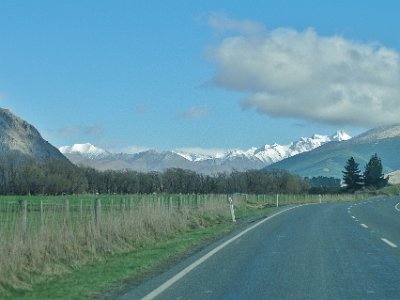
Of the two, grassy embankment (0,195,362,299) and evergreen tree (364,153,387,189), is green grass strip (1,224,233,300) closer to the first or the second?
grassy embankment (0,195,362,299)

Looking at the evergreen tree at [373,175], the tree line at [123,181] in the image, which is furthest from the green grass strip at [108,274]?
the evergreen tree at [373,175]

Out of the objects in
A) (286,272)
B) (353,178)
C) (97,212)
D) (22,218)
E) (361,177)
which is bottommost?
(286,272)

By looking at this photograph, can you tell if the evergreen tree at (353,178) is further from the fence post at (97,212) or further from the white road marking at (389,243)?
the fence post at (97,212)

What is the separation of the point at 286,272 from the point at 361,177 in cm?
15538

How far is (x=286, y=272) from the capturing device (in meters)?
13.3

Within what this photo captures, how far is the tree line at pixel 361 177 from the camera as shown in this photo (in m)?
160

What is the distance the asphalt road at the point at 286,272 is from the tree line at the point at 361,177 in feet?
464

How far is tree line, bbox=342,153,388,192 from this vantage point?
15952cm

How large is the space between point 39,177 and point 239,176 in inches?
2438

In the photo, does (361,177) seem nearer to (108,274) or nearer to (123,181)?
(123,181)

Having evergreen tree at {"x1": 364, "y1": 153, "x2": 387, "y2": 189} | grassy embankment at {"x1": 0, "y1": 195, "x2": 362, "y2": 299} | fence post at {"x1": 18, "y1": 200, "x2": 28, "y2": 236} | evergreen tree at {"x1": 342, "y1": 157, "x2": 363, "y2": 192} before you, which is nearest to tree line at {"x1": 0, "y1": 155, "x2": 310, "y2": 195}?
evergreen tree at {"x1": 342, "y1": 157, "x2": 363, "y2": 192}

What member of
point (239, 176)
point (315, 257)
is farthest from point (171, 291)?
point (239, 176)

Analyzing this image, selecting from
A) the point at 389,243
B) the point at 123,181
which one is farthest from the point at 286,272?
the point at 123,181

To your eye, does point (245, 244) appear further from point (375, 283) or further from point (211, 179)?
point (211, 179)
